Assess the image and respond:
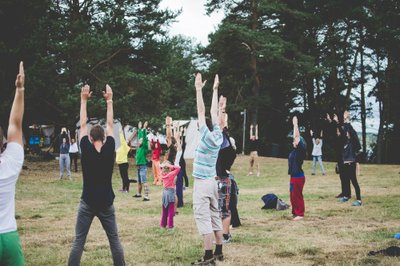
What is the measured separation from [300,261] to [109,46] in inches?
742

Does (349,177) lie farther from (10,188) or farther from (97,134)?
(10,188)

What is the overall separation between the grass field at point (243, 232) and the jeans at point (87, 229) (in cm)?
131

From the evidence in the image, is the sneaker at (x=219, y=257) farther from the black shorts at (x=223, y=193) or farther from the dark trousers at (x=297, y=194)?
the dark trousers at (x=297, y=194)

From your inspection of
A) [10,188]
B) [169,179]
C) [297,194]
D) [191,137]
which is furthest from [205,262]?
[191,137]

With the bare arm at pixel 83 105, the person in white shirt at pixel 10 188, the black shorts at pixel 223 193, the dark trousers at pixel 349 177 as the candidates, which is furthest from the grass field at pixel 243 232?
the person in white shirt at pixel 10 188

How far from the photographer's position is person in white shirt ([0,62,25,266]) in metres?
3.33

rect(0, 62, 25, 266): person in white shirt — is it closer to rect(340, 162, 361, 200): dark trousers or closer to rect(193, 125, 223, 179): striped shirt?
rect(193, 125, 223, 179): striped shirt

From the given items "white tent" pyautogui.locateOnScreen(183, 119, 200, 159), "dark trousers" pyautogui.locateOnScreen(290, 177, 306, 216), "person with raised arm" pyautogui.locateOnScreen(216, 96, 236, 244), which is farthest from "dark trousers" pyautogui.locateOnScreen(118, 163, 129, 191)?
"white tent" pyautogui.locateOnScreen(183, 119, 200, 159)

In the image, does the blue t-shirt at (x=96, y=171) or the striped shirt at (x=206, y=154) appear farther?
the striped shirt at (x=206, y=154)

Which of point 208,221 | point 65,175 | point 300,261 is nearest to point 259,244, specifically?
point 300,261

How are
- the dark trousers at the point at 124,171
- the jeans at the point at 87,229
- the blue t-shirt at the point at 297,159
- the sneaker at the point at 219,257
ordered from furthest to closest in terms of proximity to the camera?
the dark trousers at the point at 124,171, the blue t-shirt at the point at 297,159, the sneaker at the point at 219,257, the jeans at the point at 87,229

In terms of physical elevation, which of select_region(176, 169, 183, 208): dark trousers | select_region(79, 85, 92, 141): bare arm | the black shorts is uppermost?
select_region(79, 85, 92, 141): bare arm

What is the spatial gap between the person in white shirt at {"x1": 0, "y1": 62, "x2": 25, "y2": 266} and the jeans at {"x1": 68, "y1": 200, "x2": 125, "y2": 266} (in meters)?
1.48

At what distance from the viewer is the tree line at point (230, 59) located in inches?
906
